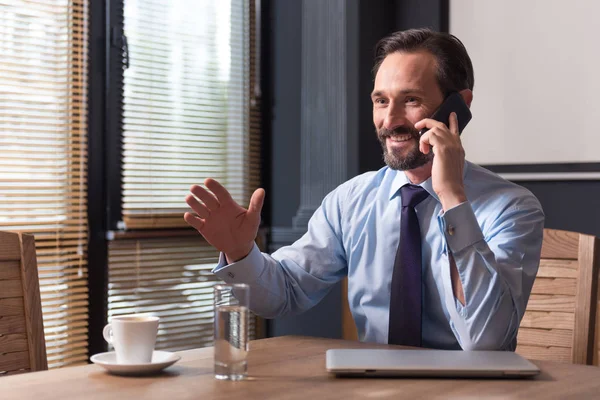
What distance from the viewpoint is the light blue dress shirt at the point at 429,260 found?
1.51 meters

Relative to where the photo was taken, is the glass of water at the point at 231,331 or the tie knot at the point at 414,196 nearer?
the glass of water at the point at 231,331

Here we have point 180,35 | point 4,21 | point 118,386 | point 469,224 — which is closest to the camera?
point 118,386

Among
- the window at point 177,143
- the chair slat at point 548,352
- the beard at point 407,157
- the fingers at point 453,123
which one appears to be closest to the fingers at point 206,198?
the beard at point 407,157

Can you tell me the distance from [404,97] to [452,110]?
0.40 feet

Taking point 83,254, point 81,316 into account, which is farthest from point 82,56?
point 81,316

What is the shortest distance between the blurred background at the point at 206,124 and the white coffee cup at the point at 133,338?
1.59 metres

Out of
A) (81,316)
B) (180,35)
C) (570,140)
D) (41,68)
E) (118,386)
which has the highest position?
(180,35)

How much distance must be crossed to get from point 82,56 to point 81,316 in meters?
0.96

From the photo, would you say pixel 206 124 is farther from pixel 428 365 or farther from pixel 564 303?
pixel 428 365

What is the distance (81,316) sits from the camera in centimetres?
288

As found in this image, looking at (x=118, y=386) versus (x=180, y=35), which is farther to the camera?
(x=180, y=35)

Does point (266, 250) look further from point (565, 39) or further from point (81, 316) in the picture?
point (565, 39)

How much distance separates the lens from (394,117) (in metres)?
1.92

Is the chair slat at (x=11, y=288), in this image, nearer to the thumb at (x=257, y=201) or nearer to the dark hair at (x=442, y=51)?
the thumb at (x=257, y=201)
